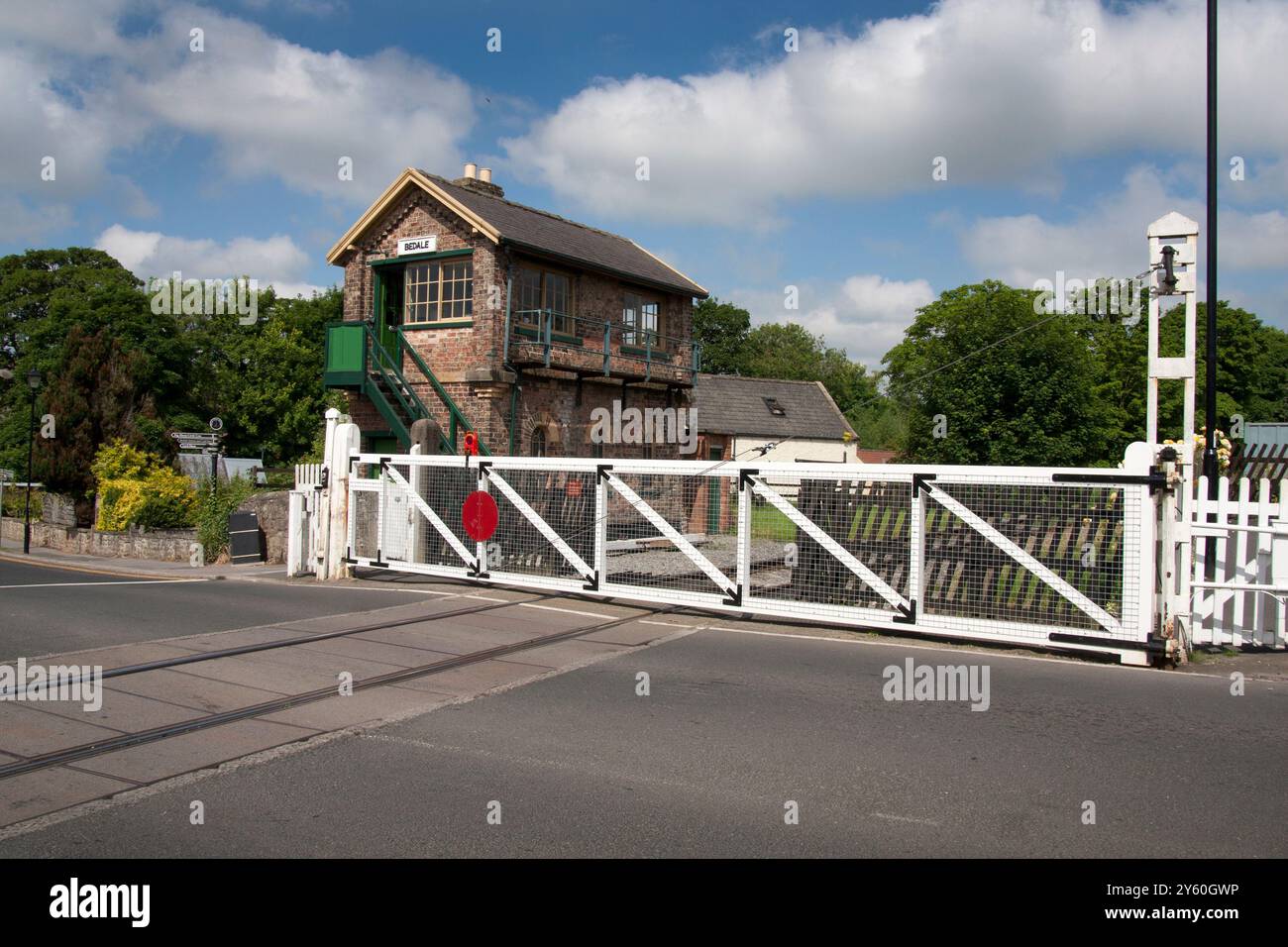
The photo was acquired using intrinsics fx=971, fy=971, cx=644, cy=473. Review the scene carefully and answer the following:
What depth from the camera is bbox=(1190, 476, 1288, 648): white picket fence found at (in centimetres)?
953

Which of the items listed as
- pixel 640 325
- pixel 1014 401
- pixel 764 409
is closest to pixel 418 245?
Result: pixel 640 325

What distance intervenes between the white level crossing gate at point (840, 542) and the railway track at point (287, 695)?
88 centimetres

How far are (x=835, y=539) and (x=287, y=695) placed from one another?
20.1 feet

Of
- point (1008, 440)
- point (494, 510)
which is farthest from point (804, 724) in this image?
point (1008, 440)

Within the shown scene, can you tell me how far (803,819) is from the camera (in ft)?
16.6

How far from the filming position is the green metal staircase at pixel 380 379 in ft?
68.2

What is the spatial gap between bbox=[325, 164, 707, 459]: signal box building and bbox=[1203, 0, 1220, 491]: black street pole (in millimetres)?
12718

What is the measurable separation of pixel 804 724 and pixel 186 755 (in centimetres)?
409

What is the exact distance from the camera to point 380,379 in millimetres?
21469

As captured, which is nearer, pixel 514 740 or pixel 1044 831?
pixel 1044 831

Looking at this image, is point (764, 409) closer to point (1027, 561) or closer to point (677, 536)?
point (677, 536)

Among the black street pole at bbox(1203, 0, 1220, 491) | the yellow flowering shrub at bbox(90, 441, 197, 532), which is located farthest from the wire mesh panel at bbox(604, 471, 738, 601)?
the yellow flowering shrub at bbox(90, 441, 197, 532)
